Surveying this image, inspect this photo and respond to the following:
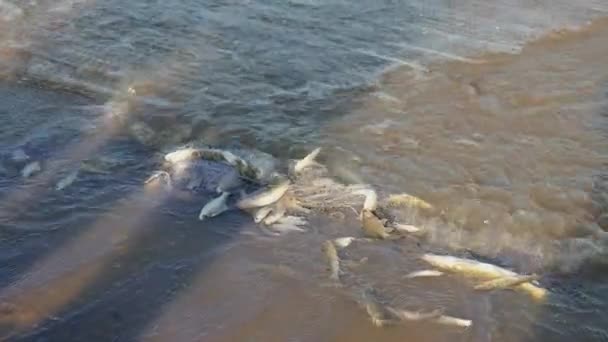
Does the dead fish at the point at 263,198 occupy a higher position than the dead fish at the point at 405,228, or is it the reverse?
the dead fish at the point at 263,198

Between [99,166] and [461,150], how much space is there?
139 inches

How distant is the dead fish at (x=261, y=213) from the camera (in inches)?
209

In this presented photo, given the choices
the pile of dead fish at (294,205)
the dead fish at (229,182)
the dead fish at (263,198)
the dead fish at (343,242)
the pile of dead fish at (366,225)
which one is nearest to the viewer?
the pile of dead fish at (366,225)

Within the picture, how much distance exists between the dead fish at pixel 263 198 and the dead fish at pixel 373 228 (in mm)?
776

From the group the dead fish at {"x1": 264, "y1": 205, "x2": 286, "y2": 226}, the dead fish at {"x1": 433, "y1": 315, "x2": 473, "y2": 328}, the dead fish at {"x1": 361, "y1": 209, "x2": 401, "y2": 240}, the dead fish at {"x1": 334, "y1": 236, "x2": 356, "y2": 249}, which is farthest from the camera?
the dead fish at {"x1": 264, "y1": 205, "x2": 286, "y2": 226}

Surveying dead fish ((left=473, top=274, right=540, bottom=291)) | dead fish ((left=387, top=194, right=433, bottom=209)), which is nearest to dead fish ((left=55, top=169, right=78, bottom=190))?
dead fish ((left=387, top=194, right=433, bottom=209))

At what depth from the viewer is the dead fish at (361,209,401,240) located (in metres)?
5.19

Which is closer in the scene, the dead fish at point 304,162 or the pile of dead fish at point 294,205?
the pile of dead fish at point 294,205

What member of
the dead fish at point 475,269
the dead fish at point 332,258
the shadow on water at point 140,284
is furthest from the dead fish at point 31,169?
the dead fish at point 475,269

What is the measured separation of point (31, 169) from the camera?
5738 millimetres

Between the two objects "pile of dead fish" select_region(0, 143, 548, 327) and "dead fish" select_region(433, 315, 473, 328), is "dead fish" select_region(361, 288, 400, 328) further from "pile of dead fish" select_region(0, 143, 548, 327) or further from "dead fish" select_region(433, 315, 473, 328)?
"dead fish" select_region(433, 315, 473, 328)

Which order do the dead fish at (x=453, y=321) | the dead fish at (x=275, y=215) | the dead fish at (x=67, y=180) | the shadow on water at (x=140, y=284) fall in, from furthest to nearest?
1. the dead fish at (x=67, y=180)
2. the dead fish at (x=275, y=215)
3. the dead fish at (x=453, y=321)
4. the shadow on water at (x=140, y=284)

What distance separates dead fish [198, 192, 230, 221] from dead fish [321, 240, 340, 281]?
37.2 inches

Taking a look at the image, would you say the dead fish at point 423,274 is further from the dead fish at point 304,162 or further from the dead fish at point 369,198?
the dead fish at point 304,162
